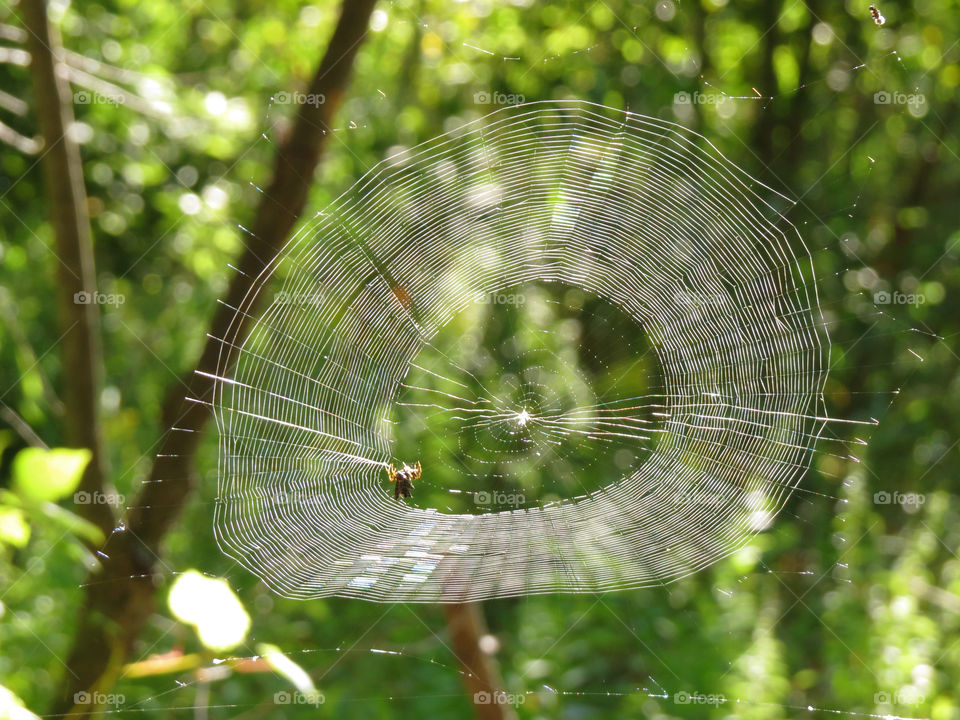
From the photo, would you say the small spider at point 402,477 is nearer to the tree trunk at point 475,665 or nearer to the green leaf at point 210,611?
the tree trunk at point 475,665

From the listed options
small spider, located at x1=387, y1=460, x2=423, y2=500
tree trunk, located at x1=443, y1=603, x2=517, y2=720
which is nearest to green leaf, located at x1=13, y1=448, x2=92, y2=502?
small spider, located at x1=387, y1=460, x2=423, y2=500

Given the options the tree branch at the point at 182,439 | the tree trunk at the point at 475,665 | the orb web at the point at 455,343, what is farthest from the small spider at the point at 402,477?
the tree branch at the point at 182,439

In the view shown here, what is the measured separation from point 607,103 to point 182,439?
90.3 inches

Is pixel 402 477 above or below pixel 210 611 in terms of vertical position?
above

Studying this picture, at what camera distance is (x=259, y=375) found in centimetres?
239

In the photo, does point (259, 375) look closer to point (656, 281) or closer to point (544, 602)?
point (656, 281)

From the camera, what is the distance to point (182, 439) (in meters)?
2.35

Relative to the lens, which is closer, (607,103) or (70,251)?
(70,251)

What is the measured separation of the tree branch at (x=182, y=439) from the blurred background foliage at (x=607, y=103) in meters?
0.32

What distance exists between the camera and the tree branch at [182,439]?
2275 mm

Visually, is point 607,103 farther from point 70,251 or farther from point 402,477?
point 70,251

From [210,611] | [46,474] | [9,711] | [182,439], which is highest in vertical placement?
[182,439]

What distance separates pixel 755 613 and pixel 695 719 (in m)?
0.90

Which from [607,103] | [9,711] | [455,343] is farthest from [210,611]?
[607,103]
